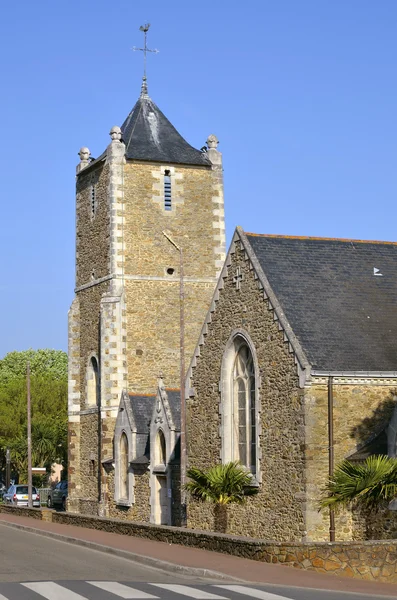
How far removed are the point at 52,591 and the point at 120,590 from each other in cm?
101

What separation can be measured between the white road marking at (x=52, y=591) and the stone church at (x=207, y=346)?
10108mm

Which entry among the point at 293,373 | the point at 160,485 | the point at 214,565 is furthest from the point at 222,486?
the point at 214,565

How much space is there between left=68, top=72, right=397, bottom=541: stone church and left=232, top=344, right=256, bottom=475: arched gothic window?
0.17 ft

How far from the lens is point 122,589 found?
1728cm

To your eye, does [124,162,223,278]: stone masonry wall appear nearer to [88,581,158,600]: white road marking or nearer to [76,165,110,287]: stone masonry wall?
[76,165,110,287]: stone masonry wall

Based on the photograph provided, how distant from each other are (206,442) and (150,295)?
13455mm

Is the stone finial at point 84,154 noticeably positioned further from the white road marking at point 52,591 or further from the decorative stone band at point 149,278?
the white road marking at point 52,591

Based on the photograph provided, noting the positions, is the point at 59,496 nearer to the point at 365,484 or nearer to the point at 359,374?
the point at 359,374

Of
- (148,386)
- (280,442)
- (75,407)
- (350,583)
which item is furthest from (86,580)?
(75,407)

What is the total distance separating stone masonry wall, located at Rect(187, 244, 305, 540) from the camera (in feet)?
90.5

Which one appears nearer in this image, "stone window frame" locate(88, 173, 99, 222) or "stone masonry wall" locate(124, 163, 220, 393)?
"stone masonry wall" locate(124, 163, 220, 393)

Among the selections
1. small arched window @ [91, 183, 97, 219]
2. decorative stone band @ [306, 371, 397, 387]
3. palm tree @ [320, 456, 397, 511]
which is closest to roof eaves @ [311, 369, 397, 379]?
decorative stone band @ [306, 371, 397, 387]

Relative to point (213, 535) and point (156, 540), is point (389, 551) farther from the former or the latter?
point (156, 540)

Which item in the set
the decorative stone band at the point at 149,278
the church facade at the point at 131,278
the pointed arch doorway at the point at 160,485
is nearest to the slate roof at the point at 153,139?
the church facade at the point at 131,278
